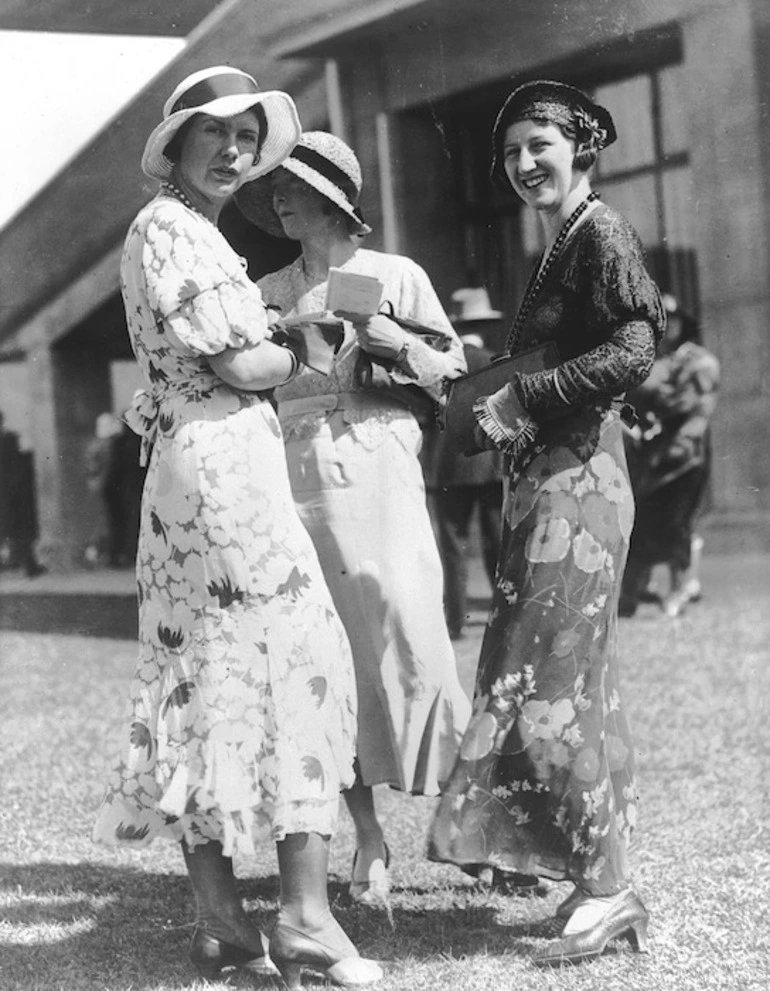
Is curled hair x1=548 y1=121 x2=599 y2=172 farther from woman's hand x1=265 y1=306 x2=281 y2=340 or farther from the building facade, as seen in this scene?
the building facade

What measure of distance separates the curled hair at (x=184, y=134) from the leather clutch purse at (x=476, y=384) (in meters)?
0.83

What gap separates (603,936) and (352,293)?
1.76 m

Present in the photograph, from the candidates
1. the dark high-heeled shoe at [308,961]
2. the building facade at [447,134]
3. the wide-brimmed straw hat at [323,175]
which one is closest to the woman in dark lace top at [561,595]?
the dark high-heeled shoe at [308,961]

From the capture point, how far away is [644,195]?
7711mm

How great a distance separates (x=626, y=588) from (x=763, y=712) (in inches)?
132

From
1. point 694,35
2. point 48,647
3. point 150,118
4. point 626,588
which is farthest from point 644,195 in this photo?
point 48,647

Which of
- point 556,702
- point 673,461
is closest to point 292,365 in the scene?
point 556,702

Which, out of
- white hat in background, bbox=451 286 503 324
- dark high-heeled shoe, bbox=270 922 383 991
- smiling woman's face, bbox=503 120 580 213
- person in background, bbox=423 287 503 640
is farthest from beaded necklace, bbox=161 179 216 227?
white hat in background, bbox=451 286 503 324

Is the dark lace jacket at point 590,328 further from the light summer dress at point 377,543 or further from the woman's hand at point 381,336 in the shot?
the light summer dress at point 377,543

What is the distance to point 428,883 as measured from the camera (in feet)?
13.5

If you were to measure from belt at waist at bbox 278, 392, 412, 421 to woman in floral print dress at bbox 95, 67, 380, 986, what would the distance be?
0.67 metres

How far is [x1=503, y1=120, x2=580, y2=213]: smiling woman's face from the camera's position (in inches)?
133

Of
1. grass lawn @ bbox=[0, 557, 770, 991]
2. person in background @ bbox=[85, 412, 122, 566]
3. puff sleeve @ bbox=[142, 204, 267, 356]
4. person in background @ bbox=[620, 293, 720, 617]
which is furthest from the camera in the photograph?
person in background @ bbox=[620, 293, 720, 617]

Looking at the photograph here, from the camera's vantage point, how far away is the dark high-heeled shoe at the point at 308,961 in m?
3.12
